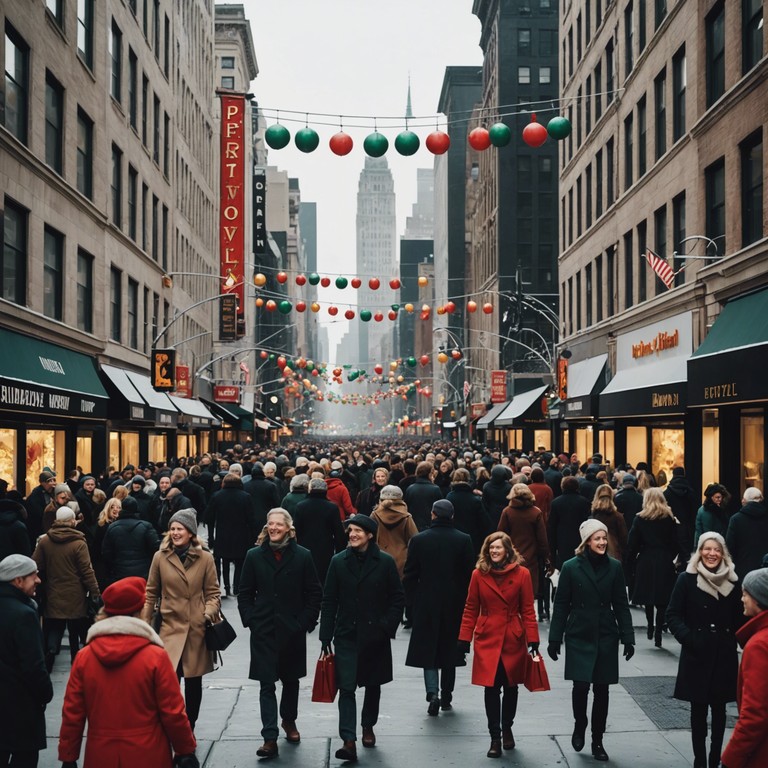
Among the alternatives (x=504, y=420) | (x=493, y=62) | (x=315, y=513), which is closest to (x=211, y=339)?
(x=504, y=420)

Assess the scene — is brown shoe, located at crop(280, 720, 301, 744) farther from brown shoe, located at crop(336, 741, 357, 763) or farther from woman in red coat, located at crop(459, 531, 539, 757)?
woman in red coat, located at crop(459, 531, 539, 757)

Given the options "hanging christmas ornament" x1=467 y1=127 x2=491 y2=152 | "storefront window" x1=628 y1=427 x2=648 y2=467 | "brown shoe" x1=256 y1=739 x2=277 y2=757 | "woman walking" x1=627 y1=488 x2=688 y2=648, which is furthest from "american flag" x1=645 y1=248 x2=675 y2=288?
"brown shoe" x1=256 y1=739 x2=277 y2=757

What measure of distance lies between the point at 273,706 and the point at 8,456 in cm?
1559

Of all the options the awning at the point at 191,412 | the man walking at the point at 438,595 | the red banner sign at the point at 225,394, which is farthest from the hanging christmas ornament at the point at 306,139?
the red banner sign at the point at 225,394

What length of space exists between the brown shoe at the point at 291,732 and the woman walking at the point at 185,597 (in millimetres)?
823

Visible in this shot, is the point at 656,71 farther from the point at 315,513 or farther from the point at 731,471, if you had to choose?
the point at 315,513

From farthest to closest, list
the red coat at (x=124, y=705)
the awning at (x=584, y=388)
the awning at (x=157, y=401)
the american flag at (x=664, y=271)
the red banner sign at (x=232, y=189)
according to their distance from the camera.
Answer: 1. the red banner sign at (x=232, y=189)
2. the awning at (x=584, y=388)
3. the awning at (x=157, y=401)
4. the american flag at (x=664, y=271)
5. the red coat at (x=124, y=705)

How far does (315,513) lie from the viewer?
12.9 metres

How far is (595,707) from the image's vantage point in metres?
8.14

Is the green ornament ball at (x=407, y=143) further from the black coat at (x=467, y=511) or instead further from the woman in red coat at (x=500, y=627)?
the woman in red coat at (x=500, y=627)

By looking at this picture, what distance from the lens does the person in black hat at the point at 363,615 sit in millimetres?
8234

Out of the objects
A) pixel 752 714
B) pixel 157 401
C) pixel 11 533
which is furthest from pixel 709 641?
pixel 157 401

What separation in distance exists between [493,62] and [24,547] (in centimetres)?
7983

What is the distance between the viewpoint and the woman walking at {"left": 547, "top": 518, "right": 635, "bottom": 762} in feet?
26.6
